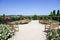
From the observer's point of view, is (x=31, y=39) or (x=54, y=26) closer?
(x=31, y=39)

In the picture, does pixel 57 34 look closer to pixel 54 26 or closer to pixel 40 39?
pixel 40 39

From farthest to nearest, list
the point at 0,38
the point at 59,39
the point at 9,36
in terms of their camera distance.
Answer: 1. the point at 9,36
2. the point at 0,38
3. the point at 59,39

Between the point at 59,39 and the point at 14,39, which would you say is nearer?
the point at 59,39

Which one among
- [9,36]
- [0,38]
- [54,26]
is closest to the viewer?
[0,38]

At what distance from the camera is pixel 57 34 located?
299 inches

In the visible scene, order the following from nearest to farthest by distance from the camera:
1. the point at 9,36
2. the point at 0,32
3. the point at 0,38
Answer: the point at 0,38
the point at 0,32
the point at 9,36

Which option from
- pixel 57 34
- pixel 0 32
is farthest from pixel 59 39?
pixel 0 32

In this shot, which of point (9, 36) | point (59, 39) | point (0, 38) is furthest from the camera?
point (9, 36)

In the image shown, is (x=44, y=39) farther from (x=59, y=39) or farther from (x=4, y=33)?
(x=4, y=33)

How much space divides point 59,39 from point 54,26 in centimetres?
453

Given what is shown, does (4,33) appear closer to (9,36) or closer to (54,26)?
(9,36)

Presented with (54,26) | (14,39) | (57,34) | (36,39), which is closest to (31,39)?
(36,39)

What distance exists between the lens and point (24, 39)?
805 cm

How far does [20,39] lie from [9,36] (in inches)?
39.1
